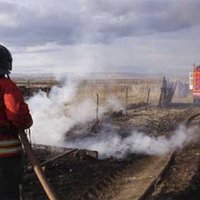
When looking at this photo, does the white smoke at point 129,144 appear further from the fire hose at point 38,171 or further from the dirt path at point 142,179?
the fire hose at point 38,171

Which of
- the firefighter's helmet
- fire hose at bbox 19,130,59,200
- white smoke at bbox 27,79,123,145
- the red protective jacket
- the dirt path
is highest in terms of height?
the firefighter's helmet

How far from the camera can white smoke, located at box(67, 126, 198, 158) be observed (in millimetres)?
13859

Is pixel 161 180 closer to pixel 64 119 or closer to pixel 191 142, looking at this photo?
pixel 191 142

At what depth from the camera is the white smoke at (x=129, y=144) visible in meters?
13.9

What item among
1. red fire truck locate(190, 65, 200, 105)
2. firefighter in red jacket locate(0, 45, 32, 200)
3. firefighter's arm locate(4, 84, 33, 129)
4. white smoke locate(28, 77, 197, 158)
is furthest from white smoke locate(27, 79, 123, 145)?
firefighter's arm locate(4, 84, 33, 129)

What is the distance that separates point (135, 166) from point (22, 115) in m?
7.81

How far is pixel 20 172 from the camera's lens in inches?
Result: 206

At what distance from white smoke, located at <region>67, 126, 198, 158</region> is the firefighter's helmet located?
321 inches

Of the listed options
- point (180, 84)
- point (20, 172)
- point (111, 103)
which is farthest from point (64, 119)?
point (180, 84)

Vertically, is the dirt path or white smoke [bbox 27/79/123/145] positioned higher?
white smoke [bbox 27/79/123/145]

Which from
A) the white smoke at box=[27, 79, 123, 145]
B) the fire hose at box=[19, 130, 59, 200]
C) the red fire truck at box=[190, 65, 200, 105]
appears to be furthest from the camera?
the red fire truck at box=[190, 65, 200, 105]

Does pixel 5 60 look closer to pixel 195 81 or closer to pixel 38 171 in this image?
pixel 38 171

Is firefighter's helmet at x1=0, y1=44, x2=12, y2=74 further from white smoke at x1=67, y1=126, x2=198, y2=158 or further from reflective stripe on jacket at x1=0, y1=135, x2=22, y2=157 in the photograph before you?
white smoke at x1=67, y1=126, x2=198, y2=158

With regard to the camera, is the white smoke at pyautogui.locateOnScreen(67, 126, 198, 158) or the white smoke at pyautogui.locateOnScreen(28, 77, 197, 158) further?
the white smoke at pyautogui.locateOnScreen(28, 77, 197, 158)
